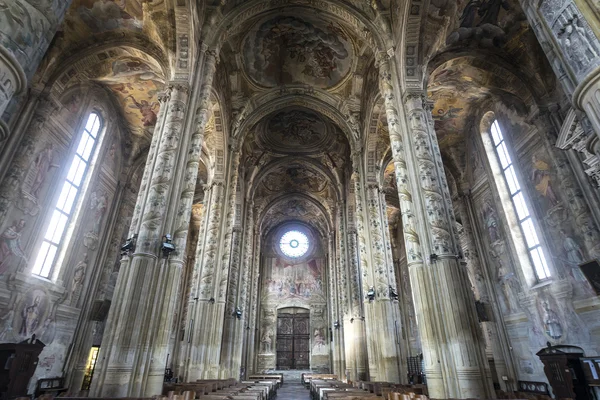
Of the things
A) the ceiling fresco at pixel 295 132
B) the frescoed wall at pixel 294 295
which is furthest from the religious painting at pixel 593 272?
the frescoed wall at pixel 294 295

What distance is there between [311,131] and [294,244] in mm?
12707

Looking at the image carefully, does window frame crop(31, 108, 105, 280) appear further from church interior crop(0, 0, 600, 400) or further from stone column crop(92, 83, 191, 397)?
stone column crop(92, 83, 191, 397)

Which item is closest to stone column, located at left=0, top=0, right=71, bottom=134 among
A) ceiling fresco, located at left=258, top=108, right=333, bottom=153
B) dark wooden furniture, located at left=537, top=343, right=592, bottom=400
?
dark wooden furniture, located at left=537, top=343, right=592, bottom=400

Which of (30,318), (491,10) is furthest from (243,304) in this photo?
(491,10)

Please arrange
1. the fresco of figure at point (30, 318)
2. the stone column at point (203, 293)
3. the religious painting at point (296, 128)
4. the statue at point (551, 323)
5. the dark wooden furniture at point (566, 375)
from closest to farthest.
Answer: the dark wooden furniture at point (566, 375) → the fresco of figure at point (30, 318) → the statue at point (551, 323) → the stone column at point (203, 293) → the religious painting at point (296, 128)

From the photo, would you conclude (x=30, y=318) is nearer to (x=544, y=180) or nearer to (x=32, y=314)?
(x=32, y=314)

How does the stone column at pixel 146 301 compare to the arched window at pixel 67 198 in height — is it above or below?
below

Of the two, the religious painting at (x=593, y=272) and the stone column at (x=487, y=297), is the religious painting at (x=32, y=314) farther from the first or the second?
the religious painting at (x=593, y=272)

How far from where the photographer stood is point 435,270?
6926 millimetres

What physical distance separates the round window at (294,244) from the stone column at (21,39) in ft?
83.8

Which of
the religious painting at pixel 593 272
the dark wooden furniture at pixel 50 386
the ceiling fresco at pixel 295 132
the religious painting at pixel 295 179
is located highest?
the ceiling fresco at pixel 295 132

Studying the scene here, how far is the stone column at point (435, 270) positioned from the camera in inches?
239

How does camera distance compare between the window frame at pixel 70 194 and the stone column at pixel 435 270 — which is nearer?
the stone column at pixel 435 270

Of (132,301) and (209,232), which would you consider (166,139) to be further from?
(209,232)
